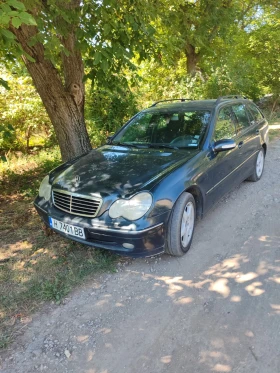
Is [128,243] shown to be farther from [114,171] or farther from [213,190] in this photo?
[213,190]

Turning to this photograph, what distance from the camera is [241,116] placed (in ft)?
15.2

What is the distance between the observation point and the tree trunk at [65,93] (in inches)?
172

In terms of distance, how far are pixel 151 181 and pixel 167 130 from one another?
1.27m

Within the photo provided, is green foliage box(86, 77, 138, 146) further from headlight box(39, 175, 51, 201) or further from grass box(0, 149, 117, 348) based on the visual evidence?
headlight box(39, 175, 51, 201)

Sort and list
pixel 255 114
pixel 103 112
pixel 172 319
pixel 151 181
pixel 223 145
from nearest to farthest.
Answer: pixel 172 319 < pixel 151 181 < pixel 223 145 < pixel 255 114 < pixel 103 112

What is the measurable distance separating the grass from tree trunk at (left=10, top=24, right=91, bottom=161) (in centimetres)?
138

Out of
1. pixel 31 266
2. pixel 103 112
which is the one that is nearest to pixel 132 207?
pixel 31 266

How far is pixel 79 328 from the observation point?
2.32 meters

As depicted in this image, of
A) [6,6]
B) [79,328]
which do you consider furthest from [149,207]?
[6,6]

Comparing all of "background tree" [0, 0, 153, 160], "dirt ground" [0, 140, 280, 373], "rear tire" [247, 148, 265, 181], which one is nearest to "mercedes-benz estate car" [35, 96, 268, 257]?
"dirt ground" [0, 140, 280, 373]

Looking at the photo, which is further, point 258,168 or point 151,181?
point 258,168

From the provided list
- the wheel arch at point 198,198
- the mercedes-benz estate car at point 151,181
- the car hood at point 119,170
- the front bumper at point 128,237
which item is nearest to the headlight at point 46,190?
the mercedes-benz estate car at point 151,181

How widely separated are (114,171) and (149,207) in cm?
69

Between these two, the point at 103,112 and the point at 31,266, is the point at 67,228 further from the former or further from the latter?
the point at 103,112
